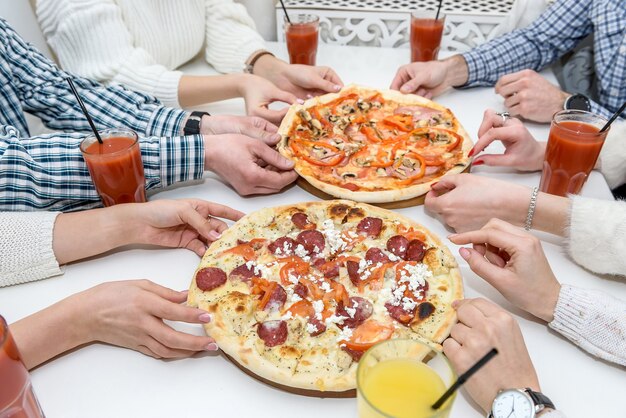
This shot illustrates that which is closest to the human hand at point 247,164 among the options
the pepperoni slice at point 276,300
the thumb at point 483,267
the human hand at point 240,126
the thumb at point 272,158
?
the thumb at point 272,158

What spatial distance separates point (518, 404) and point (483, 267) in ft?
1.26

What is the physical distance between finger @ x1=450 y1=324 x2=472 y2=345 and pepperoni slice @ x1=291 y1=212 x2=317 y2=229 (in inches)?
22.9

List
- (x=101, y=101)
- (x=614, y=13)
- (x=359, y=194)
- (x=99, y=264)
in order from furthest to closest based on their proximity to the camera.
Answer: (x=614, y=13) → (x=101, y=101) → (x=359, y=194) → (x=99, y=264)

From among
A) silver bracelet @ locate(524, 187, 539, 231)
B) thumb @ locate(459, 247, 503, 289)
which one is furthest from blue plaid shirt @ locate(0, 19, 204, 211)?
silver bracelet @ locate(524, 187, 539, 231)

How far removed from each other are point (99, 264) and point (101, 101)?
2.65ft

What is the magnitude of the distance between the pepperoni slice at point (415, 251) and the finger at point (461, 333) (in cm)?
30

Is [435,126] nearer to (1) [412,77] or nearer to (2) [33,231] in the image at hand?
(1) [412,77]

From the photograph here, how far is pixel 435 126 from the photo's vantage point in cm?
226

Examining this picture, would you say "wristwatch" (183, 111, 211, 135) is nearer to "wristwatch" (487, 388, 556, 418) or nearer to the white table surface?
the white table surface

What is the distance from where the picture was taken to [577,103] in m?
2.26

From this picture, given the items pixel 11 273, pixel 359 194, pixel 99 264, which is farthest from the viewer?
pixel 359 194

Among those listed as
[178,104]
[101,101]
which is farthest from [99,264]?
[178,104]

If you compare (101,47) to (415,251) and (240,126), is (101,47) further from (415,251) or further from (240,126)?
(415,251)

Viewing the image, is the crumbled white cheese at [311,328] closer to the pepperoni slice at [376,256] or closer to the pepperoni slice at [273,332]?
the pepperoni slice at [273,332]
